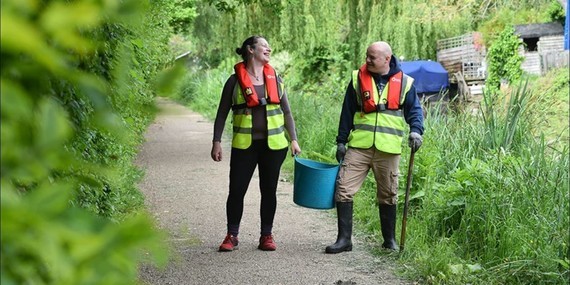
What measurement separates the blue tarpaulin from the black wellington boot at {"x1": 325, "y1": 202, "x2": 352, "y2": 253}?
63.9ft

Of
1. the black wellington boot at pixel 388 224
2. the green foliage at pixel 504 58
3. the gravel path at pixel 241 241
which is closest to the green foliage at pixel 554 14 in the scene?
the green foliage at pixel 504 58

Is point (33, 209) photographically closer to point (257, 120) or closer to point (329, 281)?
point (329, 281)

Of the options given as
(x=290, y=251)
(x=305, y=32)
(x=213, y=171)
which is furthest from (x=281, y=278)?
(x=305, y=32)

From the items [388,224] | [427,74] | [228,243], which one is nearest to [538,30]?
[427,74]

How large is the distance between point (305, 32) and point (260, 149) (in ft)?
34.4

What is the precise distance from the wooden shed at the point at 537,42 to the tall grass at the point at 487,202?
90.0 ft

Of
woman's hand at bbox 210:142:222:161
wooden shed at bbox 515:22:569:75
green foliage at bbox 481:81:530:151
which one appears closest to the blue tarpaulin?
wooden shed at bbox 515:22:569:75

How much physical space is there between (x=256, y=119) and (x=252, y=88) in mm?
256

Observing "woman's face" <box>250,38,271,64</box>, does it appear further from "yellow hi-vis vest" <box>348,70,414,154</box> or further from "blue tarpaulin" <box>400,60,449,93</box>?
"blue tarpaulin" <box>400,60,449,93</box>

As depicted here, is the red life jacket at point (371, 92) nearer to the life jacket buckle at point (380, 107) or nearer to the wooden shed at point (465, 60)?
the life jacket buckle at point (380, 107)

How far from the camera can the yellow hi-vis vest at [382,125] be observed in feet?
23.2

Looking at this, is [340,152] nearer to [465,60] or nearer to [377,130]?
[377,130]

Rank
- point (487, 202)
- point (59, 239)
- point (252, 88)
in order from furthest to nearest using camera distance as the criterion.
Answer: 1. point (252, 88)
2. point (487, 202)
3. point (59, 239)

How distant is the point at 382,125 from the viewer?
707 centimetres
